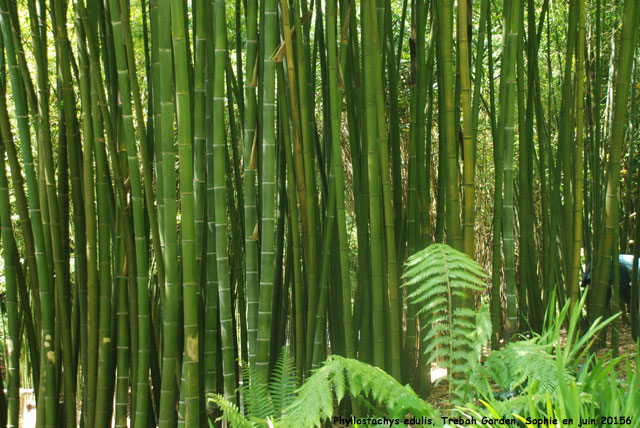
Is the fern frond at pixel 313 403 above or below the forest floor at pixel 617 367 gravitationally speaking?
above

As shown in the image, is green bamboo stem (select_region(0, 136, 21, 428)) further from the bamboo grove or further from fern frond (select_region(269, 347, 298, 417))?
fern frond (select_region(269, 347, 298, 417))

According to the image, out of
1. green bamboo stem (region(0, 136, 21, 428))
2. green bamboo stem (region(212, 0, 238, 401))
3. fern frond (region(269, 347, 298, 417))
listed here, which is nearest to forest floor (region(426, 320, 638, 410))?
fern frond (region(269, 347, 298, 417))

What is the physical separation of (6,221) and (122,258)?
1.15ft

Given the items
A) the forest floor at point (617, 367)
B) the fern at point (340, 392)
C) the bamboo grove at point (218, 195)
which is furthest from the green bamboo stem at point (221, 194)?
the forest floor at point (617, 367)

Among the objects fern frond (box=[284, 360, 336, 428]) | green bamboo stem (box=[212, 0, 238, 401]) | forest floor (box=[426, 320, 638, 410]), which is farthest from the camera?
forest floor (box=[426, 320, 638, 410])

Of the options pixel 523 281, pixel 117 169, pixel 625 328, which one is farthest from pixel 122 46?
pixel 625 328

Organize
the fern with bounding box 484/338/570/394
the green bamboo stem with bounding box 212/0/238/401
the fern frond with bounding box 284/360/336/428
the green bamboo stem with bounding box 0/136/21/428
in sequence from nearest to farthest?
the fern frond with bounding box 284/360/336/428, the fern with bounding box 484/338/570/394, the green bamboo stem with bounding box 212/0/238/401, the green bamboo stem with bounding box 0/136/21/428

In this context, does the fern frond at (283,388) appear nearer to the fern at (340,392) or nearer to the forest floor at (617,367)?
the fern at (340,392)

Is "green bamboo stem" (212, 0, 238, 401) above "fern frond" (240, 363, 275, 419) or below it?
above

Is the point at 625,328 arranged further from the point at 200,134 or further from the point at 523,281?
the point at 200,134

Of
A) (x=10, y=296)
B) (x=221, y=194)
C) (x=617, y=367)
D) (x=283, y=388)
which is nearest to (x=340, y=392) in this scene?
(x=283, y=388)

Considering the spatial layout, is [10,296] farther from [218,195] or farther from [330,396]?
[330,396]

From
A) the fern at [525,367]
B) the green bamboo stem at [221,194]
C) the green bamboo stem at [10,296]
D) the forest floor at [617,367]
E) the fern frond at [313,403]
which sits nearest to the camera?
the fern frond at [313,403]

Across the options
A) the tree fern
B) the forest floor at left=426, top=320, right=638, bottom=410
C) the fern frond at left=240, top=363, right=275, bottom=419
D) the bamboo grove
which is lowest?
the forest floor at left=426, top=320, right=638, bottom=410
